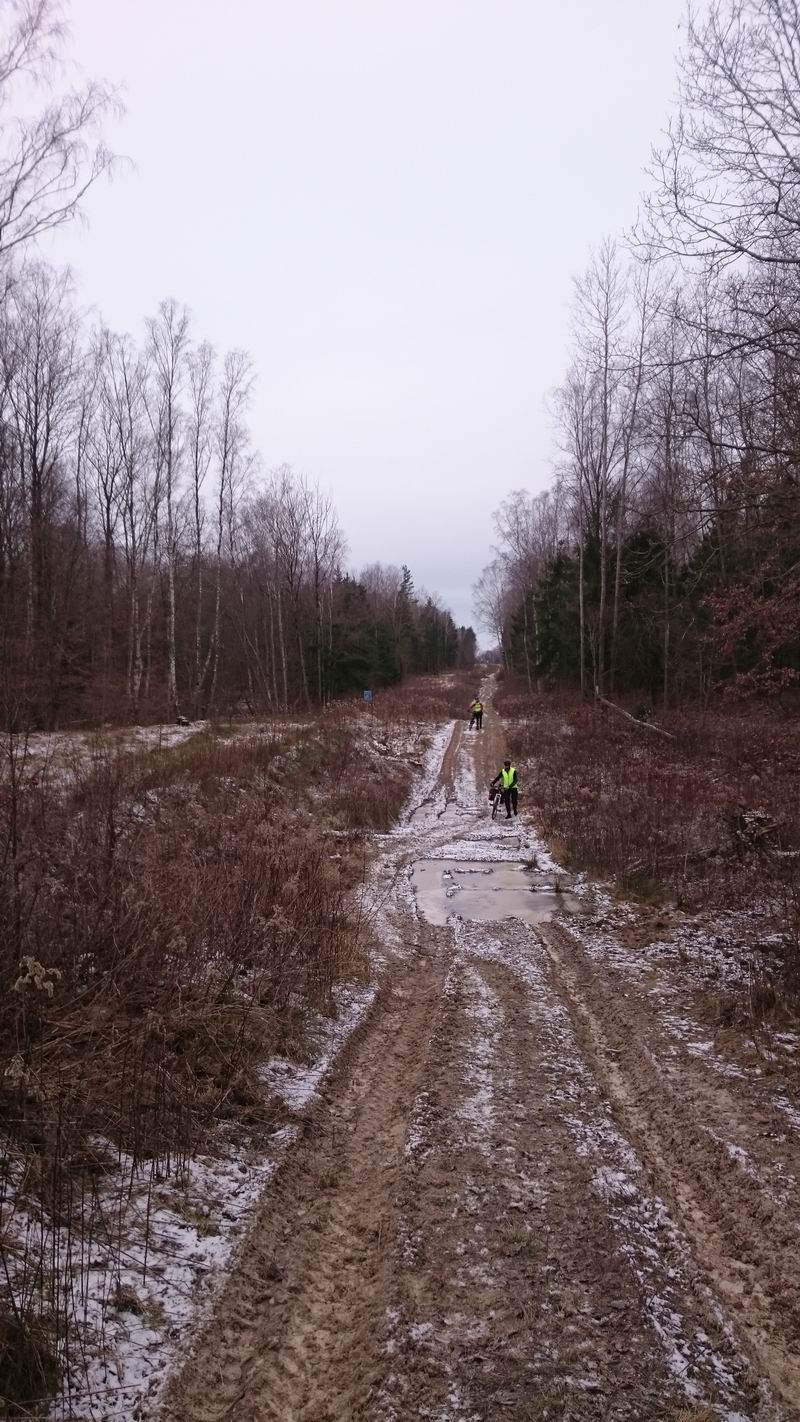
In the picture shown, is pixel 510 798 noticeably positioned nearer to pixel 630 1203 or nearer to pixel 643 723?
pixel 643 723

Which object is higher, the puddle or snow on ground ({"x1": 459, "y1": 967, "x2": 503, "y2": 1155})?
snow on ground ({"x1": 459, "y1": 967, "x2": 503, "y2": 1155})

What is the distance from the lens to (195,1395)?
269 cm

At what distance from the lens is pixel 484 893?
426 inches

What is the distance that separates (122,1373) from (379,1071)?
10.1 ft

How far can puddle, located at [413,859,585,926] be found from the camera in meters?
9.76

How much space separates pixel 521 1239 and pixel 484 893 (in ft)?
23.8

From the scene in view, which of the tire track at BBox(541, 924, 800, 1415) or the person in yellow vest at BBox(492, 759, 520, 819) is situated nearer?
the tire track at BBox(541, 924, 800, 1415)

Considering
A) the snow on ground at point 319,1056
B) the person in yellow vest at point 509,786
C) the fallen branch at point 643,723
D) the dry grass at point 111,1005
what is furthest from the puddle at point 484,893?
the fallen branch at point 643,723

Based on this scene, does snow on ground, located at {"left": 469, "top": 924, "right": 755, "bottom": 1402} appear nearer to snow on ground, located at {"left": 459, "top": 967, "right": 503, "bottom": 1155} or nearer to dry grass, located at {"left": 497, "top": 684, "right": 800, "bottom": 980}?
snow on ground, located at {"left": 459, "top": 967, "right": 503, "bottom": 1155}

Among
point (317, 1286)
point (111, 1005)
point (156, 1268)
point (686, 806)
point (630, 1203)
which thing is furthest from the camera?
point (686, 806)

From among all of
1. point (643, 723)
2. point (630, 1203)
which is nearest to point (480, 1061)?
point (630, 1203)

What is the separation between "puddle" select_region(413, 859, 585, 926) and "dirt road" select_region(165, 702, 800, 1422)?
121 inches

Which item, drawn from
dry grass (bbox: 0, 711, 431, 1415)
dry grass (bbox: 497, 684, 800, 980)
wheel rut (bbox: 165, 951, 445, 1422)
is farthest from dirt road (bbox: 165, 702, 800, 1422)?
dry grass (bbox: 497, 684, 800, 980)

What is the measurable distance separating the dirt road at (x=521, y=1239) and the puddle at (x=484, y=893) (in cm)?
308
